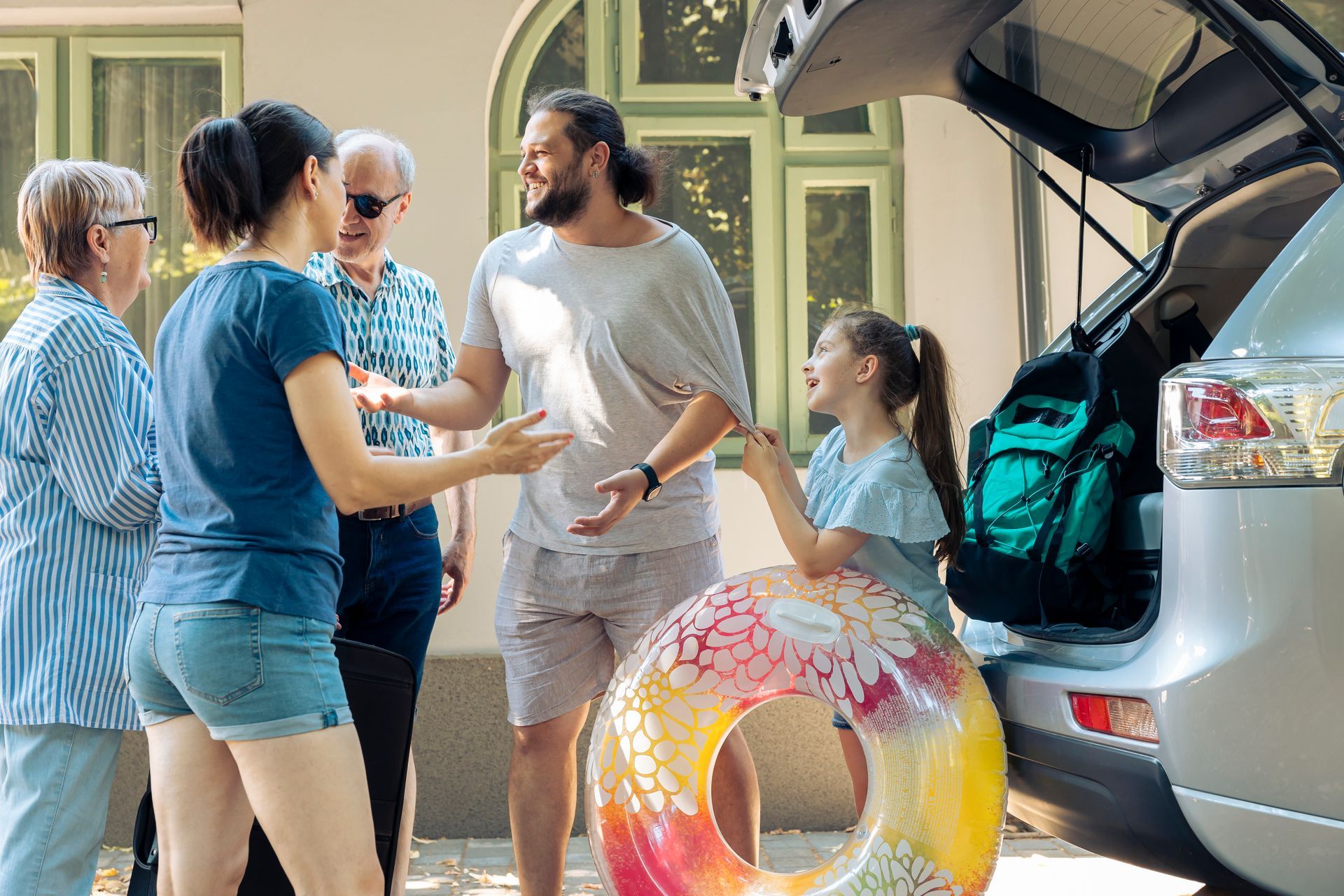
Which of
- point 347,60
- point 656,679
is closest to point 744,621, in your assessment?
point 656,679

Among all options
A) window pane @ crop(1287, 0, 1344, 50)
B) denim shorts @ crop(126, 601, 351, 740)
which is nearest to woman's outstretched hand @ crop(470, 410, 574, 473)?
denim shorts @ crop(126, 601, 351, 740)

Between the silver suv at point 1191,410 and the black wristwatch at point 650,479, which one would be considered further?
the black wristwatch at point 650,479

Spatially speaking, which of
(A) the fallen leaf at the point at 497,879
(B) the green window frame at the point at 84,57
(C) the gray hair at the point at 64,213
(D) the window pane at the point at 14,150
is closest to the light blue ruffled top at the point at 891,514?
(C) the gray hair at the point at 64,213

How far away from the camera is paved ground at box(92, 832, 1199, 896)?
4.27m

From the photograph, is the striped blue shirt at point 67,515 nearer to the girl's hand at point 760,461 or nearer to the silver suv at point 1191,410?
the girl's hand at point 760,461

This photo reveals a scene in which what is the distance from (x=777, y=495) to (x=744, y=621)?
0.35m

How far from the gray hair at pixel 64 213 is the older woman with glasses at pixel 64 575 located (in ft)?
0.41

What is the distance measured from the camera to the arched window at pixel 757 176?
5.39 m

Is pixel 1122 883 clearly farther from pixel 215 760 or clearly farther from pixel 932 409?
pixel 215 760

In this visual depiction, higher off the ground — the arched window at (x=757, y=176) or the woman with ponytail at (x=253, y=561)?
the arched window at (x=757, y=176)

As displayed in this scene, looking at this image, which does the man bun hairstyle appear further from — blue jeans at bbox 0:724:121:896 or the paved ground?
the paved ground

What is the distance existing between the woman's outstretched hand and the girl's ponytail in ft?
3.68

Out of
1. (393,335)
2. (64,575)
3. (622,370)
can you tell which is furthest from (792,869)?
(64,575)

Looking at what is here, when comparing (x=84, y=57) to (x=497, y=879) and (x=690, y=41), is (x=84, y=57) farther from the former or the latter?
(x=497, y=879)
